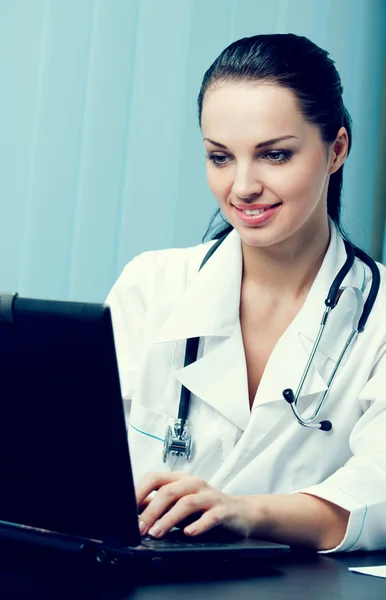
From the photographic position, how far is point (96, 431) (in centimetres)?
74

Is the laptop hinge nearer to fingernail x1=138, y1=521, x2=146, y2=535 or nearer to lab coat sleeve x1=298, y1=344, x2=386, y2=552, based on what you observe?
fingernail x1=138, y1=521, x2=146, y2=535

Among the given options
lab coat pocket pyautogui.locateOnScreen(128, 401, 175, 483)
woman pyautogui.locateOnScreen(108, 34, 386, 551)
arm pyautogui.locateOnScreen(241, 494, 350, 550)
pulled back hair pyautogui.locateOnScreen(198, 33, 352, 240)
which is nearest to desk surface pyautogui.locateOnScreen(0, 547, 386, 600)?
arm pyautogui.locateOnScreen(241, 494, 350, 550)

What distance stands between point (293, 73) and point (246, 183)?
0.23 m

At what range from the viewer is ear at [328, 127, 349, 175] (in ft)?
4.88

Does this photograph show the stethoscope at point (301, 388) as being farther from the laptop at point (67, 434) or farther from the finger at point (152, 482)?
the laptop at point (67, 434)

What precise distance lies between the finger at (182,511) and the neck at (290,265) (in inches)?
25.3

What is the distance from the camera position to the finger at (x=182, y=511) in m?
0.88

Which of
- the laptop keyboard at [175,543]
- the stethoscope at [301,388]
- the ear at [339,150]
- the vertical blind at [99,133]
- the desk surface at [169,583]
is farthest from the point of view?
the vertical blind at [99,133]

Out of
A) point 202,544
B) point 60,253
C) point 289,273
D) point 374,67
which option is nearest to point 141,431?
point 289,273

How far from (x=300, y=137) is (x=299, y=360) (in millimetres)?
370

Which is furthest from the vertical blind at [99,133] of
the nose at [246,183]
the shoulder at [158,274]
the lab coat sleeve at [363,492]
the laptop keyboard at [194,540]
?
the laptop keyboard at [194,540]

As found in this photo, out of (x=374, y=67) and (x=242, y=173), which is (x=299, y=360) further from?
(x=374, y=67)

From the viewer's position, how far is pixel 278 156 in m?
1.38

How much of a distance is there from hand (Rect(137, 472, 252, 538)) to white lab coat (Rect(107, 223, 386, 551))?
0.34 m
